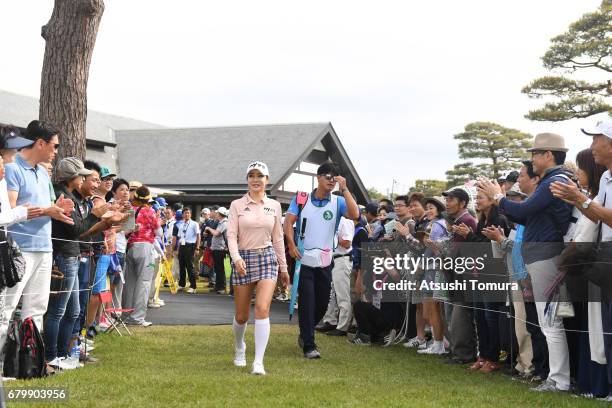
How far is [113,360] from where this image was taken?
7.88 m

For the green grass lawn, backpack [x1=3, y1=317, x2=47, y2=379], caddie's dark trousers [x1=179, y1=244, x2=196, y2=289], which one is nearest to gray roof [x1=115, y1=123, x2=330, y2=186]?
caddie's dark trousers [x1=179, y1=244, x2=196, y2=289]

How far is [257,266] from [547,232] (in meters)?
2.95

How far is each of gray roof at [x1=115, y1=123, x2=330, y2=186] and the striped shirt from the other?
22442mm

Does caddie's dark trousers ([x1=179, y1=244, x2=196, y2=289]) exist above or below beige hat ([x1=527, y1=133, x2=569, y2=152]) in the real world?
below

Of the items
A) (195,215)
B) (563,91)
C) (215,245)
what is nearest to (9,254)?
(215,245)

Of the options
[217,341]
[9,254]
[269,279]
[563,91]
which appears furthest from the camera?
[563,91]

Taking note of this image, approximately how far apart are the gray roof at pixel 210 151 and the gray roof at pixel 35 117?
1157 mm

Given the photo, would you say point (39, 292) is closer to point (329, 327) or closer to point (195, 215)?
point (329, 327)

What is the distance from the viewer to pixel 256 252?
24.6ft

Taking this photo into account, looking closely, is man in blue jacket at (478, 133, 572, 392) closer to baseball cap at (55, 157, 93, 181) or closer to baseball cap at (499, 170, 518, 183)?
baseball cap at (499, 170, 518, 183)

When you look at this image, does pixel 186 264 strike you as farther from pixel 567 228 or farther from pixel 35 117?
pixel 35 117

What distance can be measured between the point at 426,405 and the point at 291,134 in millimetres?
27817

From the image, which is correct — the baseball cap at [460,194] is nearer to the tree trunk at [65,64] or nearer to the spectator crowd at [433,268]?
the spectator crowd at [433,268]

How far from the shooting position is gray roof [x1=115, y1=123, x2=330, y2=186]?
3200 cm
